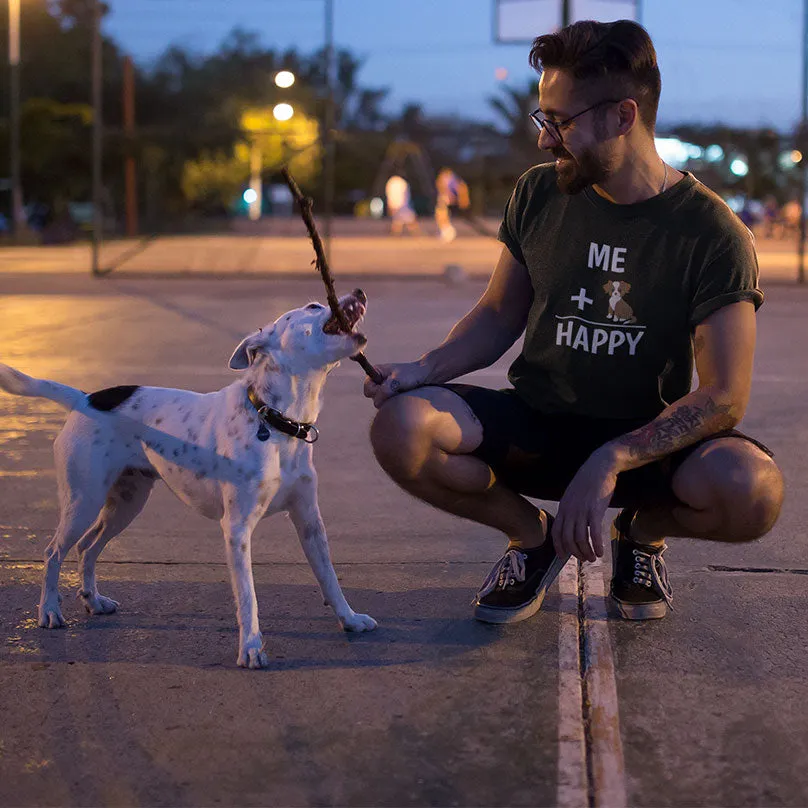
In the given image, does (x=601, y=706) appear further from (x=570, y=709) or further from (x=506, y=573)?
(x=506, y=573)

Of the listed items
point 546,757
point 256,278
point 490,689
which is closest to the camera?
point 546,757

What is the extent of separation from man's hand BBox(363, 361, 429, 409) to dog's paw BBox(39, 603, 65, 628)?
119 cm

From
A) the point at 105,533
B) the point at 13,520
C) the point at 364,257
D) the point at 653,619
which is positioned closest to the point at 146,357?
the point at 13,520

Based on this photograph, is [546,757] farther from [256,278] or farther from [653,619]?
[256,278]

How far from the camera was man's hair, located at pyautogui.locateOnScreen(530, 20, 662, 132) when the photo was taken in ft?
13.4

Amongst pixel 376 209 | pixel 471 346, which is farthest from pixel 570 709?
pixel 376 209

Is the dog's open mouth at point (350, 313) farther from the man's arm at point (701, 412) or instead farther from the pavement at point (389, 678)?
the pavement at point (389, 678)

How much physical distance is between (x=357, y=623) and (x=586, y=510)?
0.83m

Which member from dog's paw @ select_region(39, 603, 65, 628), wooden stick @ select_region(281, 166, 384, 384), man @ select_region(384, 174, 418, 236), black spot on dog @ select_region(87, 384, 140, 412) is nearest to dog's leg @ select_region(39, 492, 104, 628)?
dog's paw @ select_region(39, 603, 65, 628)

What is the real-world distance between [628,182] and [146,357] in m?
6.44

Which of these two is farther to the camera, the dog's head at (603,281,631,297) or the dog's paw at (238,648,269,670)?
the dog's head at (603,281,631,297)

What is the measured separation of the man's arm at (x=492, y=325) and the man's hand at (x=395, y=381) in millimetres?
126

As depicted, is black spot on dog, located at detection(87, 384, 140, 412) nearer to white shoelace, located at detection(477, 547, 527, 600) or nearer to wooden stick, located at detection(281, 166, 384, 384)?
wooden stick, located at detection(281, 166, 384, 384)

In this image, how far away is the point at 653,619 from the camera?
428 cm
